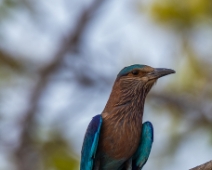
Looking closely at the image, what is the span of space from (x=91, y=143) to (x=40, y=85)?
42.6 inches

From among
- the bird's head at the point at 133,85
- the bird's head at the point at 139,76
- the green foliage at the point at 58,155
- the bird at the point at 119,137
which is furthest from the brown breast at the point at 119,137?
the green foliage at the point at 58,155

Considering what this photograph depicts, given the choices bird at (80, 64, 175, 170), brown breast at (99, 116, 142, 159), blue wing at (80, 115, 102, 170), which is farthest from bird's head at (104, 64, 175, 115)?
blue wing at (80, 115, 102, 170)

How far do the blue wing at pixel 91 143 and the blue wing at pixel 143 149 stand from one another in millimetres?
521

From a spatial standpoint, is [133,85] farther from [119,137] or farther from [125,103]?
[119,137]

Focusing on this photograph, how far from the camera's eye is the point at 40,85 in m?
9.40

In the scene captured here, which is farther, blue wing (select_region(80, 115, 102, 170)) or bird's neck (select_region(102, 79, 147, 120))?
bird's neck (select_region(102, 79, 147, 120))

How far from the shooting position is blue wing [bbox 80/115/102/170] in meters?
8.73

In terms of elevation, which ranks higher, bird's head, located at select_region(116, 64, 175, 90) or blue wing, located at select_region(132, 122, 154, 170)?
bird's head, located at select_region(116, 64, 175, 90)

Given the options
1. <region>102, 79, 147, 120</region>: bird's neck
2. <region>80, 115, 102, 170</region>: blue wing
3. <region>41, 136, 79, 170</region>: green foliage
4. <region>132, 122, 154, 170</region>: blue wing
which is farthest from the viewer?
<region>41, 136, 79, 170</region>: green foliage

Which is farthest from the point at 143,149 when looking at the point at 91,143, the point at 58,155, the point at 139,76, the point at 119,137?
the point at 58,155

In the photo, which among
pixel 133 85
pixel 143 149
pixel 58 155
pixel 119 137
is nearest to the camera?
pixel 119 137

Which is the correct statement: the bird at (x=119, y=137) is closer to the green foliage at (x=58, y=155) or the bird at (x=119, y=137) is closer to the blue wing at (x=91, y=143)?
the blue wing at (x=91, y=143)

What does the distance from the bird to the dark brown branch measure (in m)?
0.72

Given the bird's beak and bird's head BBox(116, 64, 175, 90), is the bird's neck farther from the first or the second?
the bird's beak
